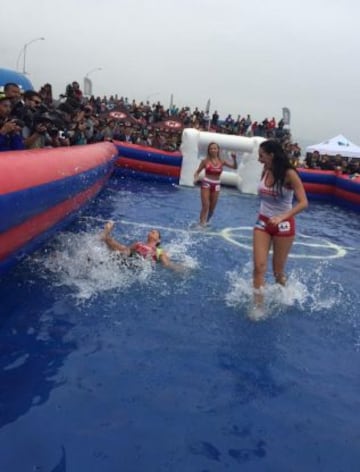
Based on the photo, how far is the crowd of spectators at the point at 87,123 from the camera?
5957mm

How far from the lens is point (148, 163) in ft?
45.9

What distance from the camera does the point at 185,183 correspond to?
1316 cm

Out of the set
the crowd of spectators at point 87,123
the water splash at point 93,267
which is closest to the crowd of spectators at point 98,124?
the crowd of spectators at point 87,123

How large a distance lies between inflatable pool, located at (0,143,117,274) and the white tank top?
83.7 inches

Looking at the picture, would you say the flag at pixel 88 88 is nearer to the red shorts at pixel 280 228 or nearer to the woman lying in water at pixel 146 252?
the woman lying in water at pixel 146 252

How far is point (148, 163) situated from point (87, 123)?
3333 millimetres

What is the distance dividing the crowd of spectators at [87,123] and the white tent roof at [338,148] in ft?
6.49

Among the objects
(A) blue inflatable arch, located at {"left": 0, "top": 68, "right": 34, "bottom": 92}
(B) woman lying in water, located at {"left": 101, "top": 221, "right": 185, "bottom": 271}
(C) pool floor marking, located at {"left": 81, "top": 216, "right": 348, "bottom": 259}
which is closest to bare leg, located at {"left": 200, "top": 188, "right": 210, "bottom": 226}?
(C) pool floor marking, located at {"left": 81, "top": 216, "right": 348, "bottom": 259}

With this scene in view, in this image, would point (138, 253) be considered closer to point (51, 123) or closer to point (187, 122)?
point (51, 123)

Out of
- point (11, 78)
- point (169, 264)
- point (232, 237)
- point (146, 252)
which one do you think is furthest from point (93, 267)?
point (11, 78)

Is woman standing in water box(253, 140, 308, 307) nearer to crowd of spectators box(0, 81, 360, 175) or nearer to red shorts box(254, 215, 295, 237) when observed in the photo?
red shorts box(254, 215, 295, 237)

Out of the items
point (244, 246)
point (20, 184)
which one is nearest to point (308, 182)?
point (244, 246)

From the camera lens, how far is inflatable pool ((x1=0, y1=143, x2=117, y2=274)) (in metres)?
4.01

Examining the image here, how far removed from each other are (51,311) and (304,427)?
2.26 metres
